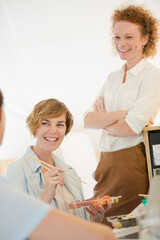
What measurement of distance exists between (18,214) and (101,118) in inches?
68.1

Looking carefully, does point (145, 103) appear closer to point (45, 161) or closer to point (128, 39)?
point (128, 39)

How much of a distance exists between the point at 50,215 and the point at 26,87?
20.1 feet

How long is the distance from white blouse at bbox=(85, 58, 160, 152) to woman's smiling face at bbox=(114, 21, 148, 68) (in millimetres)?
94

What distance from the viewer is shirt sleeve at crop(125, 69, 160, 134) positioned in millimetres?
2307

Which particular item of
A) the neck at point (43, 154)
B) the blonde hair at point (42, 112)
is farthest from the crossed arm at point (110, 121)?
the neck at point (43, 154)

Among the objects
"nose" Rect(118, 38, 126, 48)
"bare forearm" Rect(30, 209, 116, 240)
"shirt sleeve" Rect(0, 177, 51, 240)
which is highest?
"nose" Rect(118, 38, 126, 48)

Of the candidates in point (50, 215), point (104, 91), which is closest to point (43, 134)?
point (104, 91)

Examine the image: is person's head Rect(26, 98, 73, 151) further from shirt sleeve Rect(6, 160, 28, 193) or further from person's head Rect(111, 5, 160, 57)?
person's head Rect(111, 5, 160, 57)

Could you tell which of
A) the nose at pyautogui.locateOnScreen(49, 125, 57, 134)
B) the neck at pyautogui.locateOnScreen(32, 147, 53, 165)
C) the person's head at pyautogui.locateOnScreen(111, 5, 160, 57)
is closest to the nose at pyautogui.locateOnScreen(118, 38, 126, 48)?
the person's head at pyautogui.locateOnScreen(111, 5, 160, 57)

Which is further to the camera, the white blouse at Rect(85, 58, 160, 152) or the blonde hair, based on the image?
the white blouse at Rect(85, 58, 160, 152)

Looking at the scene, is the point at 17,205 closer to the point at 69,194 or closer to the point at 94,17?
the point at 69,194

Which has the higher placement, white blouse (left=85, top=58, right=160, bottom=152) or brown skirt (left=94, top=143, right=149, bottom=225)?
white blouse (left=85, top=58, right=160, bottom=152)

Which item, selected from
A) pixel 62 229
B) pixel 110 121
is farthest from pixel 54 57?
pixel 62 229

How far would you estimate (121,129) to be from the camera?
2336 millimetres
